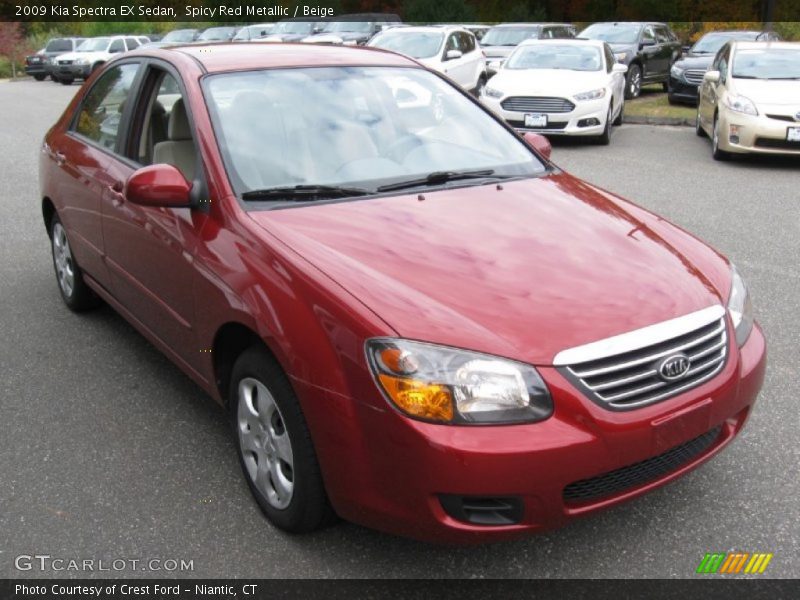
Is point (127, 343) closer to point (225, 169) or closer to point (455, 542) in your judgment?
point (225, 169)

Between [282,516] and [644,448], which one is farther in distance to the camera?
[282,516]

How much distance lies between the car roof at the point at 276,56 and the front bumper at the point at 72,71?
2586cm

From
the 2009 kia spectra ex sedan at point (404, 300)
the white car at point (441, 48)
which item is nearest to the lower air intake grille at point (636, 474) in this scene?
the 2009 kia spectra ex sedan at point (404, 300)

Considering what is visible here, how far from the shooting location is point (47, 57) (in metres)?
30.6

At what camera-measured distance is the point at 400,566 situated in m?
2.86

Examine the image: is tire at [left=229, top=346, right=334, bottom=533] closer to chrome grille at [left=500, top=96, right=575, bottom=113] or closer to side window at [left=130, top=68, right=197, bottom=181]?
side window at [left=130, top=68, right=197, bottom=181]

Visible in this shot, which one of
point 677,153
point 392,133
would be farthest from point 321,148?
point 677,153

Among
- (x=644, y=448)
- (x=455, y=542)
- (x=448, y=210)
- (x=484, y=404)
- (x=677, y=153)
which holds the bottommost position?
(x=677, y=153)

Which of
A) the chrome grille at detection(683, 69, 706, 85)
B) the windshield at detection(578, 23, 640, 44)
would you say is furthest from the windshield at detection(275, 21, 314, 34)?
the chrome grille at detection(683, 69, 706, 85)

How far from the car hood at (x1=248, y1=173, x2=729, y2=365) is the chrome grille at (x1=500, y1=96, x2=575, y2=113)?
8.54 metres

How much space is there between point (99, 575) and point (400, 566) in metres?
1.00

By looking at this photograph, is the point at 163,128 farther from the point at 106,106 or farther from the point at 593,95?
the point at 593,95

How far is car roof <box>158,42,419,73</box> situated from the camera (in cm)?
385

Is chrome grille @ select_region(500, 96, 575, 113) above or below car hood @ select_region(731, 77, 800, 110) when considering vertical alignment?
below
